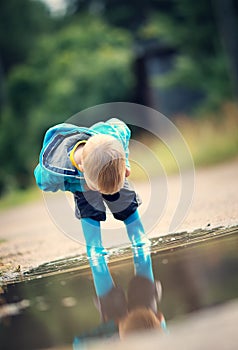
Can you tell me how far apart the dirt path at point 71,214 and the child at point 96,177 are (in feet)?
1.96

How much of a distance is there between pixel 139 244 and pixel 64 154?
0.94 metres

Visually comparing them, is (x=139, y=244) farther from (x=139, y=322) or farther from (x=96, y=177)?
(x=139, y=322)

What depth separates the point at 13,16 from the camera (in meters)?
24.6

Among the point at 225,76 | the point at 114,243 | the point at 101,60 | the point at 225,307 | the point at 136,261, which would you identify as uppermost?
the point at 101,60

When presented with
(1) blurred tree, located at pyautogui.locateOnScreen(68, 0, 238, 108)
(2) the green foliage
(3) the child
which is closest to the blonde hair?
(3) the child

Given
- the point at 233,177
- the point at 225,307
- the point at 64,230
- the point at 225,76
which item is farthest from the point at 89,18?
the point at 225,307

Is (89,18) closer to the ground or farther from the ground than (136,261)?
farther from the ground

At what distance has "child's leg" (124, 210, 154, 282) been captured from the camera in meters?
3.94

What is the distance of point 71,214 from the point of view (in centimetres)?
766

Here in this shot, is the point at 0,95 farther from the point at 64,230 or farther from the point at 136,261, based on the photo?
the point at 136,261

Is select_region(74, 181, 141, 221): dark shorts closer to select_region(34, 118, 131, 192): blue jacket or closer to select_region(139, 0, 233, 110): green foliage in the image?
select_region(34, 118, 131, 192): blue jacket

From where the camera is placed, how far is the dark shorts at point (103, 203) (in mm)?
4180

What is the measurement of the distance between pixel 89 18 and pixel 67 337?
18931mm

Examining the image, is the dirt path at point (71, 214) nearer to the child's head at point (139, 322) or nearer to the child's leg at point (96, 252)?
the child's leg at point (96, 252)
